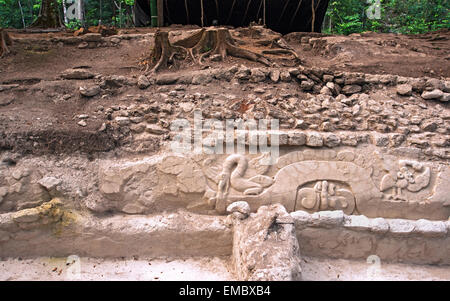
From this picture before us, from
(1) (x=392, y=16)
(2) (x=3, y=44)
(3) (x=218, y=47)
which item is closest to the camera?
(3) (x=218, y=47)

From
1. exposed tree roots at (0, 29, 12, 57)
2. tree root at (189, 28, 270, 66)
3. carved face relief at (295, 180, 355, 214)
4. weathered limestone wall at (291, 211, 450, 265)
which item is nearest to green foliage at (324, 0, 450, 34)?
tree root at (189, 28, 270, 66)

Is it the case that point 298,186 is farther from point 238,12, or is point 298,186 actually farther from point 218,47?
point 238,12

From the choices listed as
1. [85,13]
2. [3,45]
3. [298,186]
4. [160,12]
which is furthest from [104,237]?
[85,13]

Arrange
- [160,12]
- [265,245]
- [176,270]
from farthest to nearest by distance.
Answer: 1. [160,12]
2. [176,270]
3. [265,245]

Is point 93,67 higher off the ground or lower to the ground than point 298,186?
higher

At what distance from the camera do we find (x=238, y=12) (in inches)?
320

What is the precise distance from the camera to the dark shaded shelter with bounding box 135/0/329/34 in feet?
25.8

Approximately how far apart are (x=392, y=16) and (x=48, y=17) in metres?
10.5

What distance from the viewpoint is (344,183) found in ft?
12.0

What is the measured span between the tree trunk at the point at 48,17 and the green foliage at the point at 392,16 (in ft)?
25.3

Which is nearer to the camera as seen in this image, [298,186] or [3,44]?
[298,186]

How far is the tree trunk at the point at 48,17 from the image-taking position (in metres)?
7.55

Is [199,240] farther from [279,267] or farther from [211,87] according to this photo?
[211,87]

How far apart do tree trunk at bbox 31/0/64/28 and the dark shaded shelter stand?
1928 millimetres
